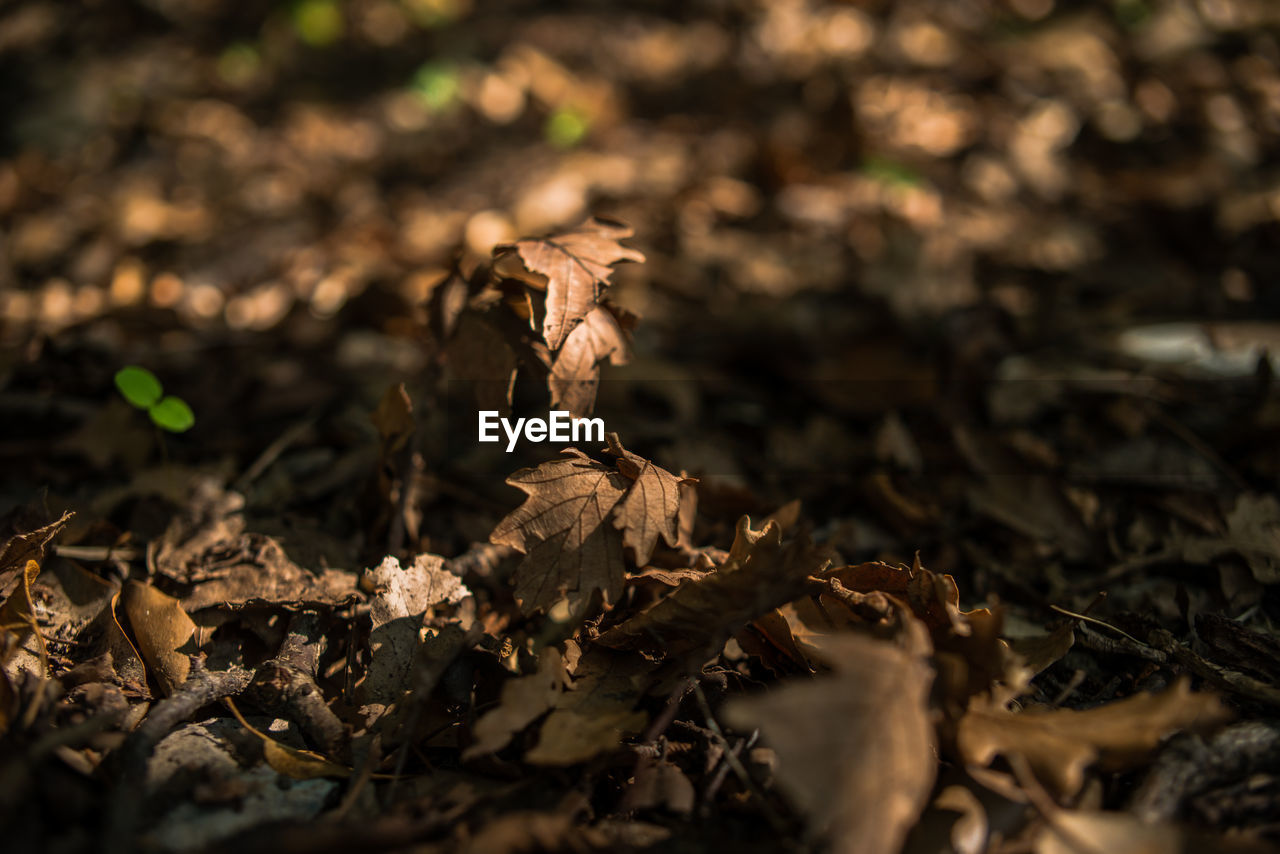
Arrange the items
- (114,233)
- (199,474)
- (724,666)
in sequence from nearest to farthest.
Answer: (724,666), (199,474), (114,233)

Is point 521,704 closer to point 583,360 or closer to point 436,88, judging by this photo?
point 583,360

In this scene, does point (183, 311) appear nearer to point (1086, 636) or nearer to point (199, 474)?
point (199, 474)

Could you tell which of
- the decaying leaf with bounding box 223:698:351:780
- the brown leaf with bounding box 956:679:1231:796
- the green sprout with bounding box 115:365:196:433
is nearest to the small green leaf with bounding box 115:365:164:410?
the green sprout with bounding box 115:365:196:433

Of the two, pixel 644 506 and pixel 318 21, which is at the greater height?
pixel 318 21

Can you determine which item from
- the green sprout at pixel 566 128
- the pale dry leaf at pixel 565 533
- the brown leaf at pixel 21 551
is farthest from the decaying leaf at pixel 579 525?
the green sprout at pixel 566 128

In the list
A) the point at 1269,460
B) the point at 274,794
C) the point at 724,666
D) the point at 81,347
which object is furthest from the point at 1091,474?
the point at 81,347

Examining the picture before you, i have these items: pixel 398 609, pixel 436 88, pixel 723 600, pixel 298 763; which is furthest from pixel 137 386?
pixel 436 88

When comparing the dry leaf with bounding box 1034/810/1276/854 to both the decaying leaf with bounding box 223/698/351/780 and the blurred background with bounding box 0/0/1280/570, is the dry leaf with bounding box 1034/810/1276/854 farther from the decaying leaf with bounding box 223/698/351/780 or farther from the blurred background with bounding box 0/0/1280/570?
the decaying leaf with bounding box 223/698/351/780
